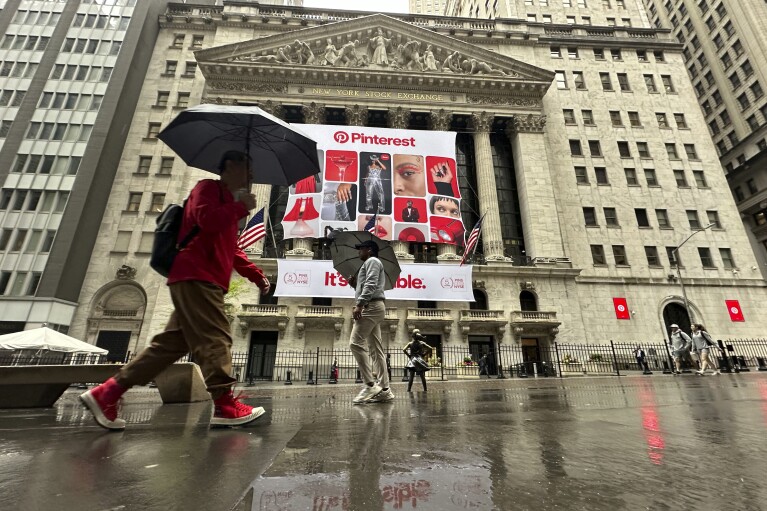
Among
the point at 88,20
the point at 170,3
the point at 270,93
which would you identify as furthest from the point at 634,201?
the point at 88,20

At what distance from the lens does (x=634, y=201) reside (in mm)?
30906

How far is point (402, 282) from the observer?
22.9 meters

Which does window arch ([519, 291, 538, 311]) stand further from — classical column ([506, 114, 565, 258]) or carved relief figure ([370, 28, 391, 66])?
carved relief figure ([370, 28, 391, 66])

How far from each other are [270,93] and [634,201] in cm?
3148

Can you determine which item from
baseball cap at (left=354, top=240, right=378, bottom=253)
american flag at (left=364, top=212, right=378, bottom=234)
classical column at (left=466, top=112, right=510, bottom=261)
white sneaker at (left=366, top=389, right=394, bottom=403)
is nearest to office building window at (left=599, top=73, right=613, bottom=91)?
classical column at (left=466, top=112, right=510, bottom=261)

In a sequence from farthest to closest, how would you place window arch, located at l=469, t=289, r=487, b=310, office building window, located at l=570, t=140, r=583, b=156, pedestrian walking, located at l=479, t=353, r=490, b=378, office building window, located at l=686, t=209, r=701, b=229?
office building window, located at l=570, t=140, r=583, b=156 → office building window, located at l=686, t=209, r=701, b=229 → window arch, located at l=469, t=289, r=487, b=310 → pedestrian walking, located at l=479, t=353, r=490, b=378

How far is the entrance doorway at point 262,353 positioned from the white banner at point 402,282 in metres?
4.57

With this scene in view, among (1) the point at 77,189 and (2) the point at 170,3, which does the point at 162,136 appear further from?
(2) the point at 170,3

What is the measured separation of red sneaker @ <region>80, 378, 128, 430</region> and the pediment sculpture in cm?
3203

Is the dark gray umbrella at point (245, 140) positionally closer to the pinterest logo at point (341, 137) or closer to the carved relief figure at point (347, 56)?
the pinterest logo at point (341, 137)

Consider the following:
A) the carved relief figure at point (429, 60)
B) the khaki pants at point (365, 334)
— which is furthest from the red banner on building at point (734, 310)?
the khaki pants at point (365, 334)

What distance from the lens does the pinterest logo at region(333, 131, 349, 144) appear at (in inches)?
1046

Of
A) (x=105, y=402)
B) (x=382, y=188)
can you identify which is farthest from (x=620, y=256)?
(x=105, y=402)

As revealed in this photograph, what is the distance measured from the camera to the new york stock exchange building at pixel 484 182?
2480 cm
